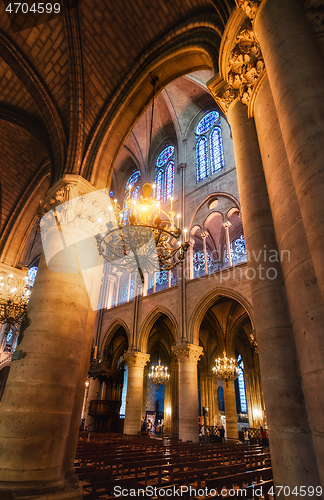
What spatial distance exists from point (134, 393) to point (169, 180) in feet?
42.9

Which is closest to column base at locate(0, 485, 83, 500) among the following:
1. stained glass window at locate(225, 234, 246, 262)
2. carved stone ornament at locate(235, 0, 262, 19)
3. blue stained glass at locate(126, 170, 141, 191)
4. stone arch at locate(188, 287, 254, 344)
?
carved stone ornament at locate(235, 0, 262, 19)

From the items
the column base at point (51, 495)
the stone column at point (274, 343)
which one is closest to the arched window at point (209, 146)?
the stone column at point (274, 343)

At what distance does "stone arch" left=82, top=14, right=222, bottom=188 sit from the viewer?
7508 millimetres

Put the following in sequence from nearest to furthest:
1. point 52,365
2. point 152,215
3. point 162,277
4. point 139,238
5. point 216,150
Result: point 52,365, point 139,238, point 152,215, point 216,150, point 162,277

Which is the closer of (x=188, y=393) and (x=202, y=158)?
(x=188, y=393)

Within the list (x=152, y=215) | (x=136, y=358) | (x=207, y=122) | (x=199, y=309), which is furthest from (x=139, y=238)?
(x=207, y=122)

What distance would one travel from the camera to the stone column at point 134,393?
14.4 metres

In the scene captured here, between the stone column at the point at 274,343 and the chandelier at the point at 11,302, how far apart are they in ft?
27.7

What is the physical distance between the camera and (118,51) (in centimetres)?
806

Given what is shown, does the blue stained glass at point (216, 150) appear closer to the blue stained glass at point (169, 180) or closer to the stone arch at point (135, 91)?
the blue stained glass at point (169, 180)

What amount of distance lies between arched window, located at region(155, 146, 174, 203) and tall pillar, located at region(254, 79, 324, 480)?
1579cm

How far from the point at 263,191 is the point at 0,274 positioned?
10236mm

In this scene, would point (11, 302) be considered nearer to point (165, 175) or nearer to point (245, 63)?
point (245, 63)

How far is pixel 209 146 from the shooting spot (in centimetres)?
1762
